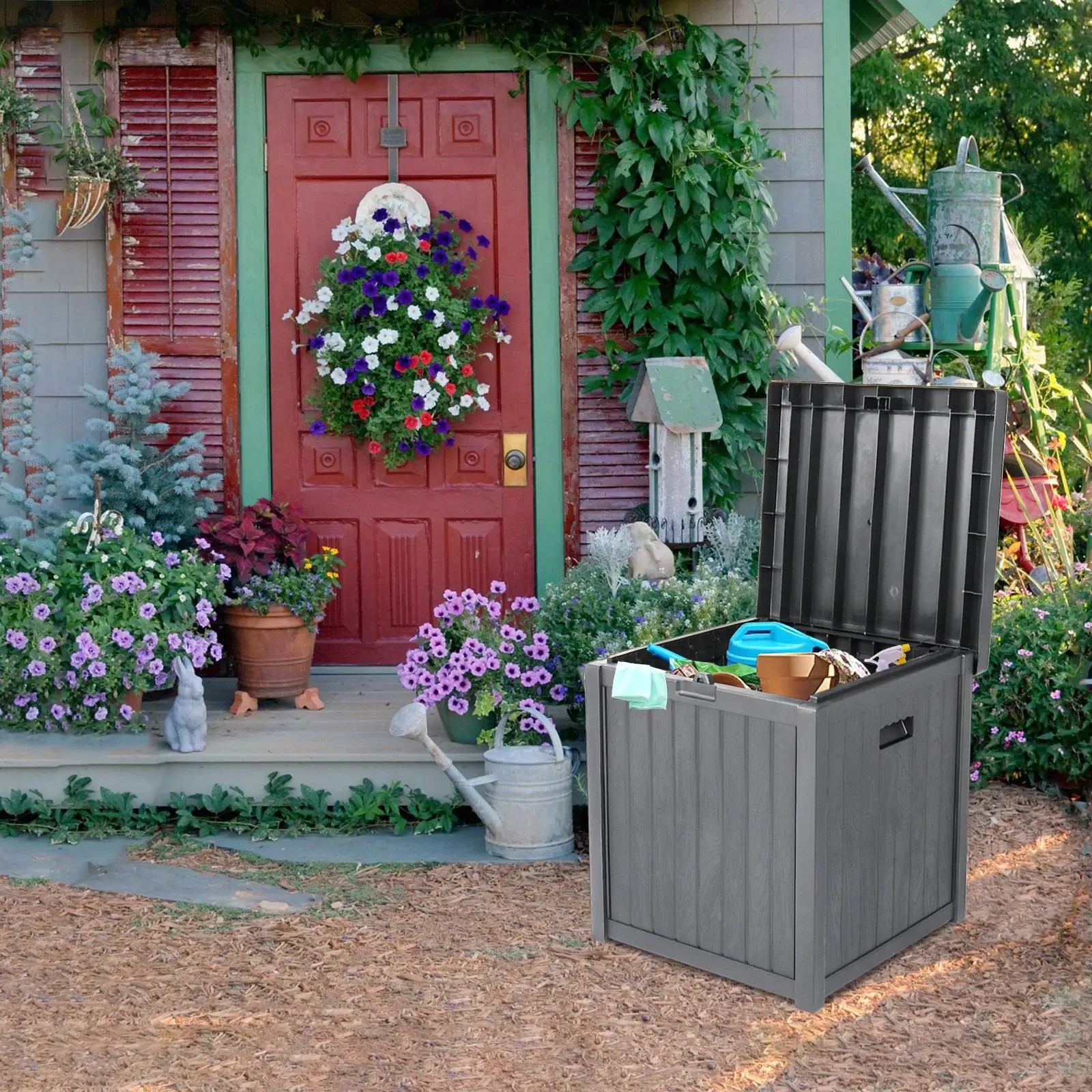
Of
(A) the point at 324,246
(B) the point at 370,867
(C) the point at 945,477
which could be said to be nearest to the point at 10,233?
(A) the point at 324,246

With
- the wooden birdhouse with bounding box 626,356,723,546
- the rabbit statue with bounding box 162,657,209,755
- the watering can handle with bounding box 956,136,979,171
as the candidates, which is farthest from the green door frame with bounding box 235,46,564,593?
the watering can handle with bounding box 956,136,979,171

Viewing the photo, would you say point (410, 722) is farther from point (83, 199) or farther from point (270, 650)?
point (83, 199)

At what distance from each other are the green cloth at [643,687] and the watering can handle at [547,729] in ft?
4.07

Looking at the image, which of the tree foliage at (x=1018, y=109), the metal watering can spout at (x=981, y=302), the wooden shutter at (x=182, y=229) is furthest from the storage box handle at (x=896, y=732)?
the tree foliage at (x=1018, y=109)

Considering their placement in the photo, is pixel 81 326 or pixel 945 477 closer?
pixel 945 477

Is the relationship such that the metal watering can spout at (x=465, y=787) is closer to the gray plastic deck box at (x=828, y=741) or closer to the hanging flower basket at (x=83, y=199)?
the gray plastic deck box at (x=828, y=741)

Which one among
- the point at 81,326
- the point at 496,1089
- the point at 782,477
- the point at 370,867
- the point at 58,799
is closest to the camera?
the point at 496,1089

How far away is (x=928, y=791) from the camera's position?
3.63 m

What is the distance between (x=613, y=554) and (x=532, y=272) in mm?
1487

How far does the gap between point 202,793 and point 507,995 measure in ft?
5.70

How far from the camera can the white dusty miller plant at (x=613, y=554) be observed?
5230mm

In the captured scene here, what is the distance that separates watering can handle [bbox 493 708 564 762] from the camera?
15.5 feet

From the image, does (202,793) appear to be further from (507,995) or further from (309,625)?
(507,995)

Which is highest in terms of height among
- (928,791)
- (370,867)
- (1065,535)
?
(1065,535)
